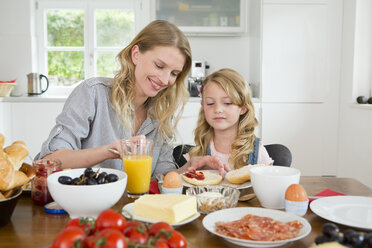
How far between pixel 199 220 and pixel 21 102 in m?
3.10

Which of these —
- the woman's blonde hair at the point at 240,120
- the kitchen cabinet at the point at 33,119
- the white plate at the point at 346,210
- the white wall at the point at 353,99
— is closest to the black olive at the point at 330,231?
the white plate at the point at 346,210

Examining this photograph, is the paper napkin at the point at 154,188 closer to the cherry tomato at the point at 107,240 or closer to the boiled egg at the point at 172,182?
the boiled egg at the point at 172,182

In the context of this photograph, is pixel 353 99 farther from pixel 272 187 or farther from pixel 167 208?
pixel 167 208

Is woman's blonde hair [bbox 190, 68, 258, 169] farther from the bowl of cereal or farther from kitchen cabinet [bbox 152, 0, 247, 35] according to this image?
kitchen cabinet [bbox 152, 0, 247, 35]

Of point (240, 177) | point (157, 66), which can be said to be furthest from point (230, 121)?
point (240, 177)

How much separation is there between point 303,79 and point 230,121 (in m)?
2.08

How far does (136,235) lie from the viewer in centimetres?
60

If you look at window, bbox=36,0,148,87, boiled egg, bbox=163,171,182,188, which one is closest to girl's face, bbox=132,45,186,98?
boiled egg, bbox=163,171,182,188

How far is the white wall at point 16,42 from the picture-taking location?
399 cm

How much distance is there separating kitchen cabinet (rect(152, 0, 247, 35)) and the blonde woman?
2303 millimetres

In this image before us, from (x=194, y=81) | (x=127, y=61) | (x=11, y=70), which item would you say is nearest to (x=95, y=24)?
(x=11, y=70)

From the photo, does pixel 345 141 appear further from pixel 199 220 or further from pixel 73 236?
pixel 73 236

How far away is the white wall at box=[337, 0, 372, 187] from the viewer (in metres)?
3.23

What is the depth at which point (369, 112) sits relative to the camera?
3.13 m
